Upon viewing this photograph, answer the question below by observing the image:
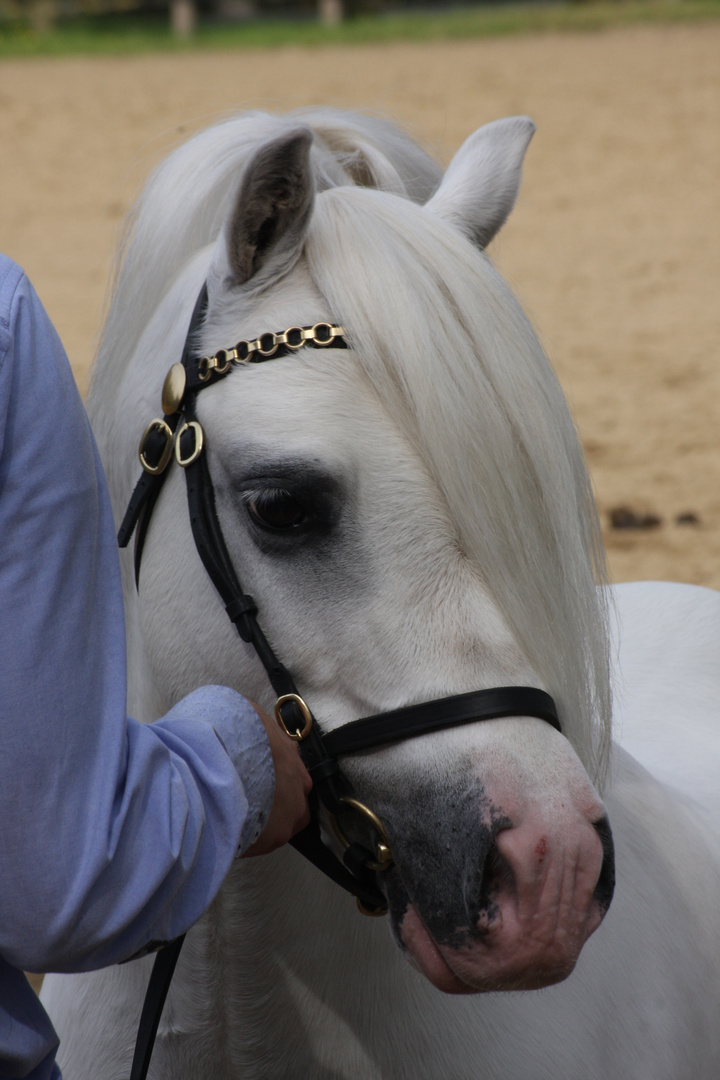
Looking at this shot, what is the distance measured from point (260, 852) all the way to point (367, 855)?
14 centimetres

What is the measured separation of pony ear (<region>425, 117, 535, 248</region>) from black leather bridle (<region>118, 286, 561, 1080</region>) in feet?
1.09

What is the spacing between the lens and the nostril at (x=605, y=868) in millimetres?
1041

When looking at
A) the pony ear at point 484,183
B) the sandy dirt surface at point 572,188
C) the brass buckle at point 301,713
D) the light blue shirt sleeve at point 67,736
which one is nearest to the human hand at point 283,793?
the brass buckle at point 301,713

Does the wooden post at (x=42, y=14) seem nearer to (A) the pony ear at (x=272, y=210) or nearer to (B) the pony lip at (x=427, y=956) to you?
(A) the pony ear at (x=272, y=210)

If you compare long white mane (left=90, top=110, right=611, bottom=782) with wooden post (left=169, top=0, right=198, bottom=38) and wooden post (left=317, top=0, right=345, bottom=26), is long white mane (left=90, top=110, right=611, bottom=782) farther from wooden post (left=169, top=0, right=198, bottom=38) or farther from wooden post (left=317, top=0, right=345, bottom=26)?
wooden post (left=169, top=0, right=198, bottom=38)

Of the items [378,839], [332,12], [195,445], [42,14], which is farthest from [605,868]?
[42,14]

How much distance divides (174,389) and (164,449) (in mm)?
73

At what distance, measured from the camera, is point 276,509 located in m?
1.13

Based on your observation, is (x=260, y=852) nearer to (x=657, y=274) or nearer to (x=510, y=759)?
(x=510, y=759)

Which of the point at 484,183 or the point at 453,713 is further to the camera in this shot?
the point at 484,183

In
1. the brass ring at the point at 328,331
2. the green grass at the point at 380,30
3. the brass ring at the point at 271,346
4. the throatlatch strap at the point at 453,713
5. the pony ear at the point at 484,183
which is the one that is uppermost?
the pony ear at the point at 484,183

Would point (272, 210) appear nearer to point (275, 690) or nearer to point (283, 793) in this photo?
point (275, 690)

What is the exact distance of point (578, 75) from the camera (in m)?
13.4

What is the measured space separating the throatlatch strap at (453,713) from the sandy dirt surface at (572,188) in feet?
2.68
